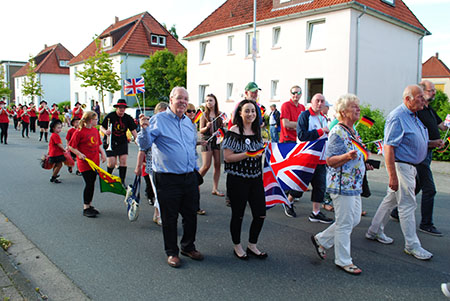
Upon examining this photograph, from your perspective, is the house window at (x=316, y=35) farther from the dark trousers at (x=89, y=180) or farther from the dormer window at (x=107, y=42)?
the dormer window at (x=107, y=42)

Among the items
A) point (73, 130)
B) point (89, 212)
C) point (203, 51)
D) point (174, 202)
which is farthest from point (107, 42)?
point (174, 202)

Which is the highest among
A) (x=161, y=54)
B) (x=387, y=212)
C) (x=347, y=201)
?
(x=161, y=54)

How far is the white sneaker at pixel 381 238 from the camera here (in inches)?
199

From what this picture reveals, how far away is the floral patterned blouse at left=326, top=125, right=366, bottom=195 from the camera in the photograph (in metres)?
4.07

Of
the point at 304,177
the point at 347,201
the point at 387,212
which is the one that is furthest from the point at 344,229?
the point at 304,177

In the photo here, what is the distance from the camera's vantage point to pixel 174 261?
4.27m

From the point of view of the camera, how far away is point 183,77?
38.9 m

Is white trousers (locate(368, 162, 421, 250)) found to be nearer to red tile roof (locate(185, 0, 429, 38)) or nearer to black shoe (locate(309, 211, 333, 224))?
black shoe (locate(309, 211, 333, 224))

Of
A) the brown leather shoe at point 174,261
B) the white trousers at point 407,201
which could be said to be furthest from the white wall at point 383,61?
the brown leather shoe at point 174,261

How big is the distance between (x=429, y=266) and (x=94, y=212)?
4689 millimetres

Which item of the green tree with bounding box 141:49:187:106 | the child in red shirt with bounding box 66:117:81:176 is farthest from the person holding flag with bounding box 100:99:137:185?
the green tree with bounding box 141:49:187:106

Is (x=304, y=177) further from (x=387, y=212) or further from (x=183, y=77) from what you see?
(x=183, y=77)

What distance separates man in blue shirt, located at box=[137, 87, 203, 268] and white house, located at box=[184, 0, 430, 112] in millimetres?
18236

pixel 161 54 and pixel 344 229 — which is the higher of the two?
pixel 161 54
